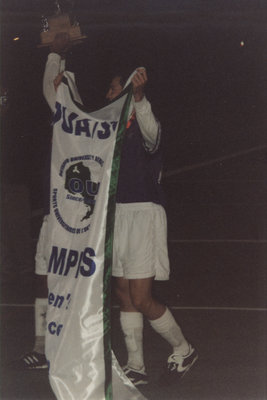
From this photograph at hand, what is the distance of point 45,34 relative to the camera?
19.1 feet

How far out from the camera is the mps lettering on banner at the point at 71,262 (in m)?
4.86

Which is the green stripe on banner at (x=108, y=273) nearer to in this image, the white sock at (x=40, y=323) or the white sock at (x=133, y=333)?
the white sock at (x=133, y=333)

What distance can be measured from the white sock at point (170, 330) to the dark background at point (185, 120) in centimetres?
145

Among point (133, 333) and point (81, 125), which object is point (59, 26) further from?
point (133, 333)

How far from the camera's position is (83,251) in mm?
4914

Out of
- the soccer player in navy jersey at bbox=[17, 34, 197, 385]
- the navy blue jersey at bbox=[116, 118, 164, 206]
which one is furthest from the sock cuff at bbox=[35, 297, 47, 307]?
the navy blue jersey at bbox=[116, 118, 164, 206]

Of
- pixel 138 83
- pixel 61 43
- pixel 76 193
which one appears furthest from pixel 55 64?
pixel 76 193

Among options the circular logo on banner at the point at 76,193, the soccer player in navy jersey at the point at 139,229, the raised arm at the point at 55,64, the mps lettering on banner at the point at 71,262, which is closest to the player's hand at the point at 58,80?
the soccer player in navy jersey at the point at 139,229

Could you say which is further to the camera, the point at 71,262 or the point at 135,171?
the point at 135,171

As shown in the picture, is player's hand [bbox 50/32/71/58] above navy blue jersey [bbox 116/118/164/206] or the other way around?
above

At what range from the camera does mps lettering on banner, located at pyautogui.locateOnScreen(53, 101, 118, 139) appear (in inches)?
199

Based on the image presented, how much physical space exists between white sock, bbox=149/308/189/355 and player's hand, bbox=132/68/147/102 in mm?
1357

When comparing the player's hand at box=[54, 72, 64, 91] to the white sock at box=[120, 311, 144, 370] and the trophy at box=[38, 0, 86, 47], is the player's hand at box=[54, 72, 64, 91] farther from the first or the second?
the white sock at box=[120, 311, 144, 370]

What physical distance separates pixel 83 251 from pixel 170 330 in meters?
1.05
